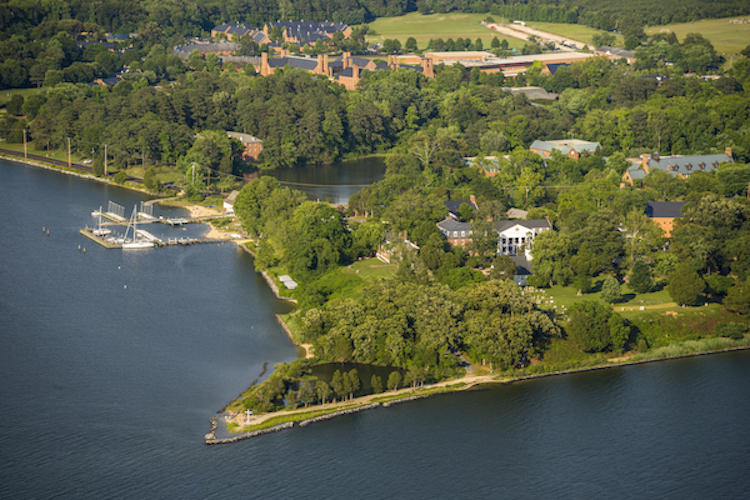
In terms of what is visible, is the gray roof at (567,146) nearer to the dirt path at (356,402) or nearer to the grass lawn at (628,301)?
the grass lawn at (628,301)

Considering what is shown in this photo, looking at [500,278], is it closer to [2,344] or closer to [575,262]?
[575,262]

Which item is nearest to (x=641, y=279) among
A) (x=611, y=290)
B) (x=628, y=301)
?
(x=628, y=301)

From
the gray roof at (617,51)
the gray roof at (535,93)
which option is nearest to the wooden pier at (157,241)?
the gray roof at (535,93)

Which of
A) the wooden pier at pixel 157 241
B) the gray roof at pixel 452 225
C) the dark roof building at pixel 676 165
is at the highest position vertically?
the dark roof building at pixel 676 165

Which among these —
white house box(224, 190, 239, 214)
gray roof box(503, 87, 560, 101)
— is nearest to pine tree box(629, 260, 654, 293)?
white house box(224, 190, 239, 214)

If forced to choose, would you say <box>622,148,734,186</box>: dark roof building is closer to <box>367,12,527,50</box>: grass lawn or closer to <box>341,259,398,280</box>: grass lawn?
<box>341,259,398,280</box>: grass lawn

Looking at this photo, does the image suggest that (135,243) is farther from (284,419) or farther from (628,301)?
(628,301)
